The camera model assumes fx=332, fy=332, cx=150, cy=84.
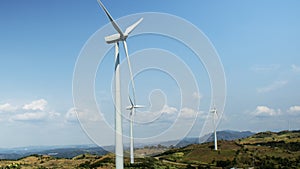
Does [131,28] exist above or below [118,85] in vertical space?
above

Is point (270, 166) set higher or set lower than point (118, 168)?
lower

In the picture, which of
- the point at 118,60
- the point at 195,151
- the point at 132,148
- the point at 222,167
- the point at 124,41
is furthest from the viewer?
the point at 195,151

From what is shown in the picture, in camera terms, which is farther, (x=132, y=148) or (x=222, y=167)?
(x=222, y=167)

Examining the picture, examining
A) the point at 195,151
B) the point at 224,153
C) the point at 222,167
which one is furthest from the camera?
the point at 195,151

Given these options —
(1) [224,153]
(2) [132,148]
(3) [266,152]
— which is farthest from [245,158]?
(2) [132,148]

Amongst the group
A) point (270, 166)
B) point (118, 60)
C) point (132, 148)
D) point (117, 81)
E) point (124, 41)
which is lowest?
point (270, 166)

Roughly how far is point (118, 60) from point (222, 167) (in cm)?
9720

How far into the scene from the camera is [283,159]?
479ft

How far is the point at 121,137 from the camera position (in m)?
41.4

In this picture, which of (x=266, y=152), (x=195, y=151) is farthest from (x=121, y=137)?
(x=266, y=152)

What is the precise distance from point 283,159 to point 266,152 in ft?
69.0

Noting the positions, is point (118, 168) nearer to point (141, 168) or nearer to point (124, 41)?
point (124, 41)

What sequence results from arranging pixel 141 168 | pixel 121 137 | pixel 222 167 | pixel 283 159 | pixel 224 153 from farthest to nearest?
1. pixel 224 153
2. pixel 283 159
3. pixel 222 167
4. pixel 141 168
5. pixel 121 137

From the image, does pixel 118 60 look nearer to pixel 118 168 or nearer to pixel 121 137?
pixel 121 137
